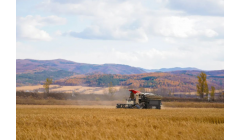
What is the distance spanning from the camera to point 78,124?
23.9m

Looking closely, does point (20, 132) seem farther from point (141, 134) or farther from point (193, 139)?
point (193, 139)

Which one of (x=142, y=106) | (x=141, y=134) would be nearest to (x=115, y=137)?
(x=141, y=134)

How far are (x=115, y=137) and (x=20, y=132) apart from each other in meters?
5.78
